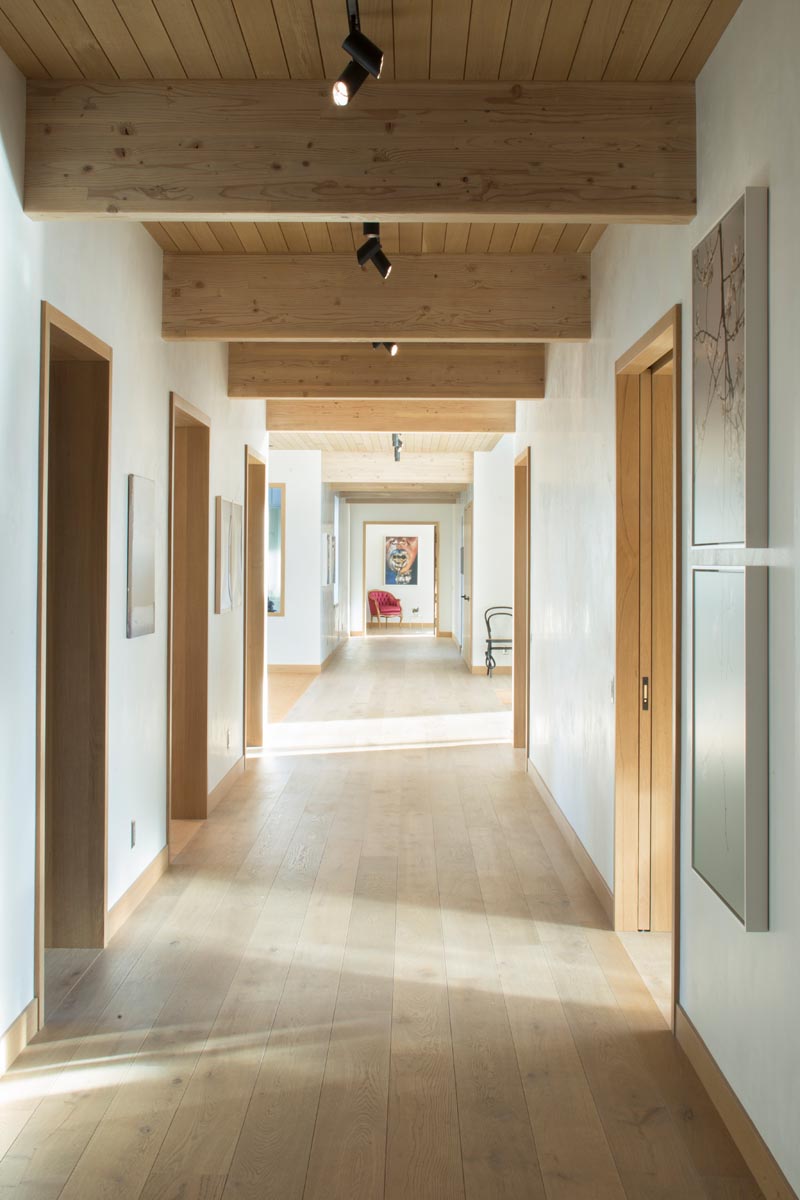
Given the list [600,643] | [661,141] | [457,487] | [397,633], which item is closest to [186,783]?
[600,643]

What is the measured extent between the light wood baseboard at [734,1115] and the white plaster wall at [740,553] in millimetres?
32

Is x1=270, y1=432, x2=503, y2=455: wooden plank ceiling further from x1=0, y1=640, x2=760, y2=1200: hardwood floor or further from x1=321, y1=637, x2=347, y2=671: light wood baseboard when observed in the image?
x1=0, y1=640, x2=760, y2=1200: hardwood floor

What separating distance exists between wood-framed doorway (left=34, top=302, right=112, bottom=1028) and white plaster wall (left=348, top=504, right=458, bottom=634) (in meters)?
15.6

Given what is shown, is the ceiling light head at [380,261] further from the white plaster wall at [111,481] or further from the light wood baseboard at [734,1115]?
the light wood baseboard at [734,1115]

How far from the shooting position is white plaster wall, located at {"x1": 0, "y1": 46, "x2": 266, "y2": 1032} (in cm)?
279

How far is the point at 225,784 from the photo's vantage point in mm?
6289

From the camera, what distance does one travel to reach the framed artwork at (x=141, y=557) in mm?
3977

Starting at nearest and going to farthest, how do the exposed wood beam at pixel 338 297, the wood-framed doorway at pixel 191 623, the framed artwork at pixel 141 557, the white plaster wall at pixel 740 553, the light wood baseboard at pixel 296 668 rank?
the white plaster wall at pixel 740 553, the framed artwork at pixel 141 557, the exposed wood beam at pixel 338 297, the wood-framed doorway at pixel 191 623, the light wood baseboard at pixel 296 668

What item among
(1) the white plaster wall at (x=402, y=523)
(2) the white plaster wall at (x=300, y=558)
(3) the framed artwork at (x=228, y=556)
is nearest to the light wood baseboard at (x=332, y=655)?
(2) the white plaster wall at (x=300, y=558)

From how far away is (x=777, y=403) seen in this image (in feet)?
7.23

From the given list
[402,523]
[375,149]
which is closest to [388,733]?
[375,149]

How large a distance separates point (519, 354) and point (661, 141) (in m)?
3.16

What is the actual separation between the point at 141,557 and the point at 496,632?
981 cm

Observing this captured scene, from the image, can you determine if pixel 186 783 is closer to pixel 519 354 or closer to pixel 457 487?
pixel 519 354
